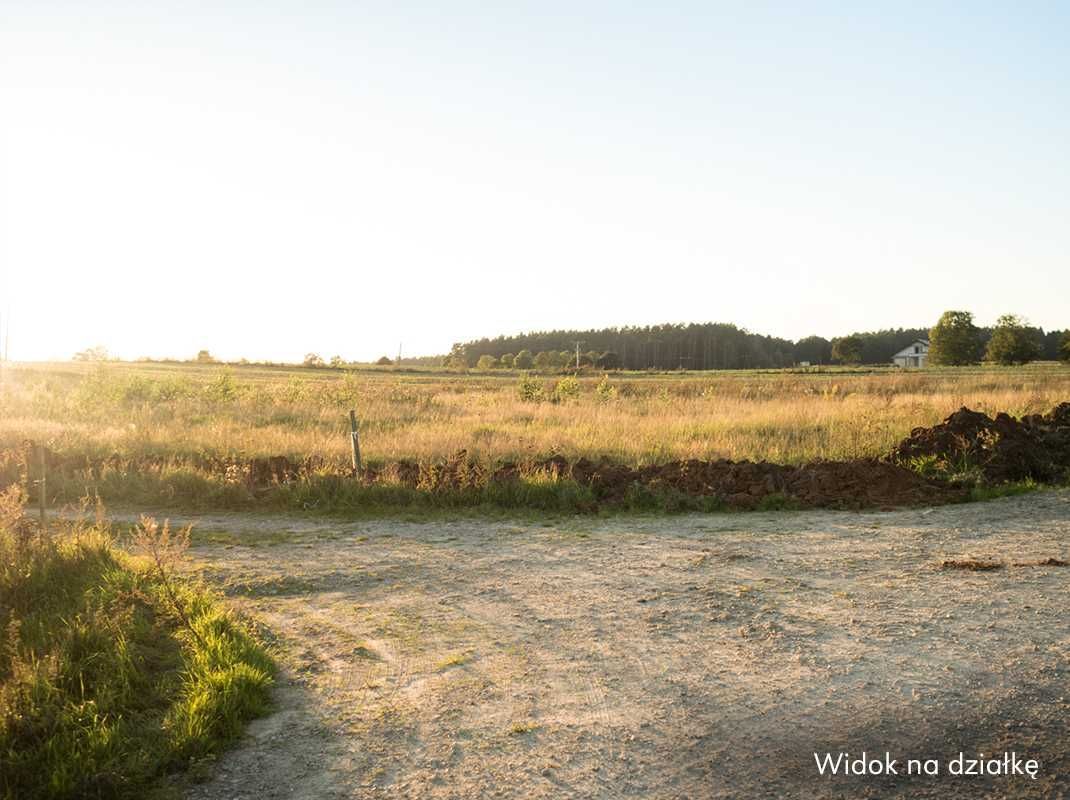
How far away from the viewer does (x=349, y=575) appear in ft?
29.0

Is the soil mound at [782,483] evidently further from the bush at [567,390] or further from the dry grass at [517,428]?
the bush at [567,390]

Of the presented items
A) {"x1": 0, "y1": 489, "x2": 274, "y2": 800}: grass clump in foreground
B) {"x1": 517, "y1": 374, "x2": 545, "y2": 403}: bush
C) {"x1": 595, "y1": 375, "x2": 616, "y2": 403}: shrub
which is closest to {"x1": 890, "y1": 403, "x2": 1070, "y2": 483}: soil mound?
{"x1": 0, "y1": 489, "x2": 274, "y2": 800}: grass clump in foreground

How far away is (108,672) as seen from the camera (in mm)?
5789

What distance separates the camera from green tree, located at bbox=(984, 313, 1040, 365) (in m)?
79.9

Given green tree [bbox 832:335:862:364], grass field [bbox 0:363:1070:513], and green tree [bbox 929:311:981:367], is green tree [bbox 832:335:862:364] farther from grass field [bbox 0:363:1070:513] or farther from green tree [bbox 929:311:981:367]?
grass field [bbox 0:363:1070:513]

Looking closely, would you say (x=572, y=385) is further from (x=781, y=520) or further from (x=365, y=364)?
(x=365, y=364)

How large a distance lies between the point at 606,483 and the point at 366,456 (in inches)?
203

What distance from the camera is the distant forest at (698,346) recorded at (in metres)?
130

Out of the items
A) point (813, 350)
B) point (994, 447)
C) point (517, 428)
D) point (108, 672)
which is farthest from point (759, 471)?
point (813, 350)

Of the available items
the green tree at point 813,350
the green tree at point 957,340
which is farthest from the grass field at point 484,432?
the green tree at point 813,350

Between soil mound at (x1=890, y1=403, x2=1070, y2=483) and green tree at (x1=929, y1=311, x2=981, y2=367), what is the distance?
76.9 m

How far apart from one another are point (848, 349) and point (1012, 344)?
36.1m

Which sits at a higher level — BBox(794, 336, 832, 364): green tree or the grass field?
BBox(794, 336, 832, 364): green tree

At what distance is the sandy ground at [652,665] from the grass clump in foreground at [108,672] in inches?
14.2
